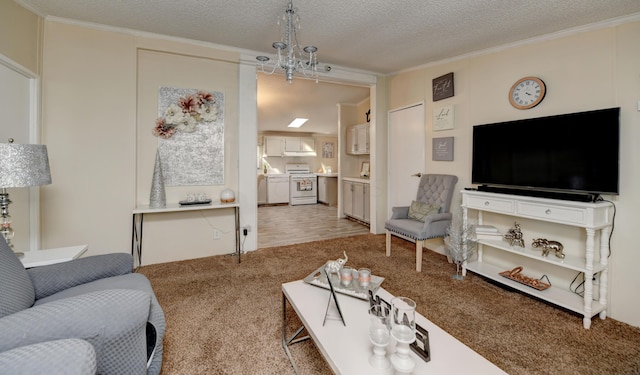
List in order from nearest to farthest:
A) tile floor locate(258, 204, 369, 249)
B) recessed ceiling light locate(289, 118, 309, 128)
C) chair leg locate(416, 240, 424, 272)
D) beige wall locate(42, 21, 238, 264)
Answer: beige wall locate(42, 21, 238, 264), chair leg locate(416, 240, 424, 272), tile floor locate(258, 204, 369, 249), recessed ceiling light locate(289, 118, 309, 128)

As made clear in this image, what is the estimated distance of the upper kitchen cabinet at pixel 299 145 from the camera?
7.98 meters

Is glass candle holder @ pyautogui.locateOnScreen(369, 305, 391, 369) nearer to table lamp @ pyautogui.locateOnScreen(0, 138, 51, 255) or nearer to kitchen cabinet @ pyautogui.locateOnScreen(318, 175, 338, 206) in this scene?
table lamp @ pyautogui.locateOnScreen(0, 138, 51, 255)

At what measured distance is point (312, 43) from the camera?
299 cm

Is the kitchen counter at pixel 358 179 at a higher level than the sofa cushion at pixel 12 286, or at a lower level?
higher

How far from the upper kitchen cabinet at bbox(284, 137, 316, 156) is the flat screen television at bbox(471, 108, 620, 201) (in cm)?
576

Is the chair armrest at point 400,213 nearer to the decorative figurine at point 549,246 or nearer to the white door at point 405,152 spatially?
the white door at point 405,152

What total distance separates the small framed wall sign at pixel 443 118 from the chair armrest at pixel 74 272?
3.41 m

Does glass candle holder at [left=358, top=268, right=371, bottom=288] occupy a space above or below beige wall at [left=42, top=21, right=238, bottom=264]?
below

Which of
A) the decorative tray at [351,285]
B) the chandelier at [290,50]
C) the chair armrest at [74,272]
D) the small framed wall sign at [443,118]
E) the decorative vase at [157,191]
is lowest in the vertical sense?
the decorative tray at [351,285]

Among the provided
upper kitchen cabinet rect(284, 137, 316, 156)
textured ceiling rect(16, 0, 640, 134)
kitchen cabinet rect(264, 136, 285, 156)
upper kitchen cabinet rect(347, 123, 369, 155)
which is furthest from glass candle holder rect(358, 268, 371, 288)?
upper kitchen cabinet rect(284, 137, 316, 156)

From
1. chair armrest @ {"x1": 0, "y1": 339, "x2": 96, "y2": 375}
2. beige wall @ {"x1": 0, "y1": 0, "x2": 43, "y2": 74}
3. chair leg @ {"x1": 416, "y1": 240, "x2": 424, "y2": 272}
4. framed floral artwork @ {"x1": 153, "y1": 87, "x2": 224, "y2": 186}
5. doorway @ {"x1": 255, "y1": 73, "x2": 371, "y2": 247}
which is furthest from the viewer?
doorway @ {"x1": 255, "y1": 73, "x2": 371, "y2": 247}

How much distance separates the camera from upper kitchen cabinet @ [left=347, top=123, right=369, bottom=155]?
16.9ft

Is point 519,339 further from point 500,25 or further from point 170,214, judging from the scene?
point 170,214

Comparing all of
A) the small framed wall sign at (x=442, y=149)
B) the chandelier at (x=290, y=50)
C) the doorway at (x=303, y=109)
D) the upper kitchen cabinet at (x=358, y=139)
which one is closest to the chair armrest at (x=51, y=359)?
the chandelier at (x=290, y=50)
